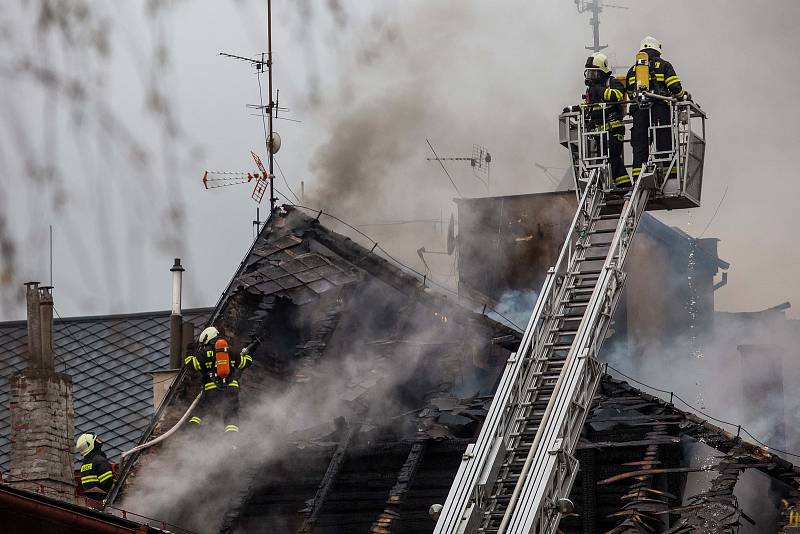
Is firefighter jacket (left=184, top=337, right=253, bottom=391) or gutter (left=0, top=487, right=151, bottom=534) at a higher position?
firefighter jacket (left=184, top=337, right=253, bottom=391)

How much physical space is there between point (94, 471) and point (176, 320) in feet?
24.0

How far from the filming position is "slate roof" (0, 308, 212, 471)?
3216 cm

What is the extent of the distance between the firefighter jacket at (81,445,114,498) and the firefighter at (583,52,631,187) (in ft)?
27.2

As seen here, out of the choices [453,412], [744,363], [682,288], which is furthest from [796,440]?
[453,412]

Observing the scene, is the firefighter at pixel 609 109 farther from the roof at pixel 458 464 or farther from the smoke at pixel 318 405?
the smoke at pixel 318 405

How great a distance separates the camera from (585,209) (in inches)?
849

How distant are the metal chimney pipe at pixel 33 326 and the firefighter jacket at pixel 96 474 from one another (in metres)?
4.85

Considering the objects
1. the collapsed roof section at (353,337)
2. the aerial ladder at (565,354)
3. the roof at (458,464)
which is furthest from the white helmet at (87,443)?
the aerial ladder at (565,354)

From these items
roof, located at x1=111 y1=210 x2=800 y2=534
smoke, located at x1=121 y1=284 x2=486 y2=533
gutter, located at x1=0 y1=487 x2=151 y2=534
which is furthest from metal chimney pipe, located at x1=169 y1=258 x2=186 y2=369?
gutter, located at x1=0 y1=487 x2=151 y2=534

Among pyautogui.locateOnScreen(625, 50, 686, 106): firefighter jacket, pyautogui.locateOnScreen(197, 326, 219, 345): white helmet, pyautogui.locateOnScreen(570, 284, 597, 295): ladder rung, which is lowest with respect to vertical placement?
pyautogui.locateOnScreen(197, 326, 219, 345): white helmet

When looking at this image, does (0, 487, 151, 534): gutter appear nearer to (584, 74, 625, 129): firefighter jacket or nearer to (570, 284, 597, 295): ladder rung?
(570, 284, 597, 295): ladder rung

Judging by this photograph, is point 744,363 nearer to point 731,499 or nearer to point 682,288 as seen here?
point 682,288

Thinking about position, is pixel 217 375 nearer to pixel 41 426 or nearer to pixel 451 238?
pixel 41 426

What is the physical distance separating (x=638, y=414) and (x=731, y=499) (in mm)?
2728
